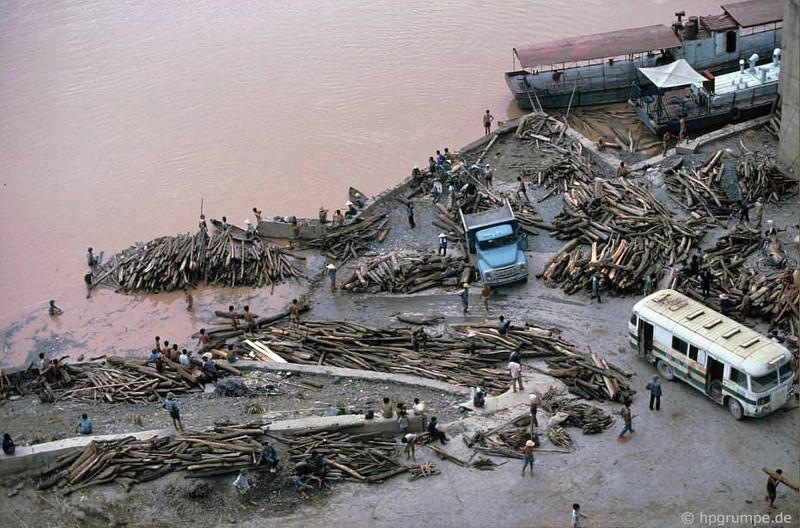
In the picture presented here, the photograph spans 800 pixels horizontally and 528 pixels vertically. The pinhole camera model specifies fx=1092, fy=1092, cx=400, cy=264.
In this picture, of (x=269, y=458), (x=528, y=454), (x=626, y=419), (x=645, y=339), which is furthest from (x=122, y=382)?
(x=645, y=339)

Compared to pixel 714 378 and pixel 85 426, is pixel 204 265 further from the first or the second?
pixel 714 378

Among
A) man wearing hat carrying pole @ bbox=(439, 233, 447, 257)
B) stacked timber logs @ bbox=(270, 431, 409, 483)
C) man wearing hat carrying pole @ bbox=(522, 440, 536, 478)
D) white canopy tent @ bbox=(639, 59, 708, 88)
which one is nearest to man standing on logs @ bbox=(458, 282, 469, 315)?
man wearing hat carrying pole @ bbox=(439, 233, 447, 257)

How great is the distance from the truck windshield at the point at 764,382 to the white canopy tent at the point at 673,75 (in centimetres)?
1815

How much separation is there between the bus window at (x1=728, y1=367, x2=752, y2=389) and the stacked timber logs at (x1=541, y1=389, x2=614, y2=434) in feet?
9.40

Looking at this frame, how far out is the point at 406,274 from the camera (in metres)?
33.2

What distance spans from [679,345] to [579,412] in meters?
2.89

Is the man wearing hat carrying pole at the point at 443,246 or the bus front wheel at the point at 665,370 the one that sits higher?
the man wearing hat carrying pole at the point at 443,246

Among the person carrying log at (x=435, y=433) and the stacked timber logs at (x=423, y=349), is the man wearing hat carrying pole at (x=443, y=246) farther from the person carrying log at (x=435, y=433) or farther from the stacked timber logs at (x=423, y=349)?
the person carrying log at (x=435, y=433)

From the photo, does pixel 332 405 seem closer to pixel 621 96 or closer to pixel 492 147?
pixel 492 147

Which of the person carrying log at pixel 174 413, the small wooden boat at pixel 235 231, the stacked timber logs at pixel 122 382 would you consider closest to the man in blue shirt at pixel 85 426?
the person carrying log at pixel 174 413

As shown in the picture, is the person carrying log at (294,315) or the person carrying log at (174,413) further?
the person carrying log at (294,315)

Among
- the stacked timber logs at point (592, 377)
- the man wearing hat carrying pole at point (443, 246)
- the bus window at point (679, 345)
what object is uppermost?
the man wearing hat carrying pole at point (443, 246)

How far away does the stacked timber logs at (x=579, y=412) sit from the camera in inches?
986

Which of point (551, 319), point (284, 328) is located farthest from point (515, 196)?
point (284, 328)
